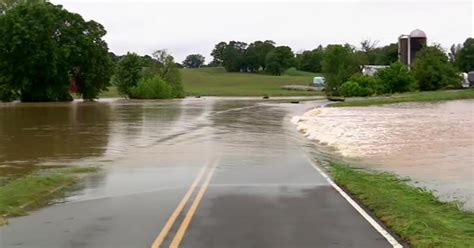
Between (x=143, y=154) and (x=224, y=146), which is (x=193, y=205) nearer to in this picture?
(x=143, y=154)

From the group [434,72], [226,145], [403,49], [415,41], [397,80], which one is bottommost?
[226,145]

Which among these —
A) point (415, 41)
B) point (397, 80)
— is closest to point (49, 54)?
point (397, 80)

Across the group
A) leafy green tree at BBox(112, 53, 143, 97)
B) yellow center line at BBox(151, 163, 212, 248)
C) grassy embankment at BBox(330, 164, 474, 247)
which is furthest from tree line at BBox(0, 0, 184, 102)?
grassy embankment at BBox(330, 164, 474, 247)

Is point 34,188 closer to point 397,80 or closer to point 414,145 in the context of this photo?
point 414,145

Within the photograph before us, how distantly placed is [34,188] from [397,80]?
268ft

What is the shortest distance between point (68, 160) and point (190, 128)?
13.9 metres

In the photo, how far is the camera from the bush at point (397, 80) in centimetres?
8968

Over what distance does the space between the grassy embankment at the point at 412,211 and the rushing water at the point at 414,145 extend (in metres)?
0.71

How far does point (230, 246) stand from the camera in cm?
784

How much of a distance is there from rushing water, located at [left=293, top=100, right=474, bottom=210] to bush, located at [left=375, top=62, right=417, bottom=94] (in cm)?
5080

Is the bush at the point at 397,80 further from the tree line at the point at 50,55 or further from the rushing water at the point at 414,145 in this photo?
the rushing water at the point at 414,145

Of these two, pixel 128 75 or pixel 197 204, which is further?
pixel 128 75

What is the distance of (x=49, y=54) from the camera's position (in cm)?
7150

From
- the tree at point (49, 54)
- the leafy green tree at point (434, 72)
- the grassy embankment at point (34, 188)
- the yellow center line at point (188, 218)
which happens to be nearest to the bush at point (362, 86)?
the leafy green tree at point (434, 72)
